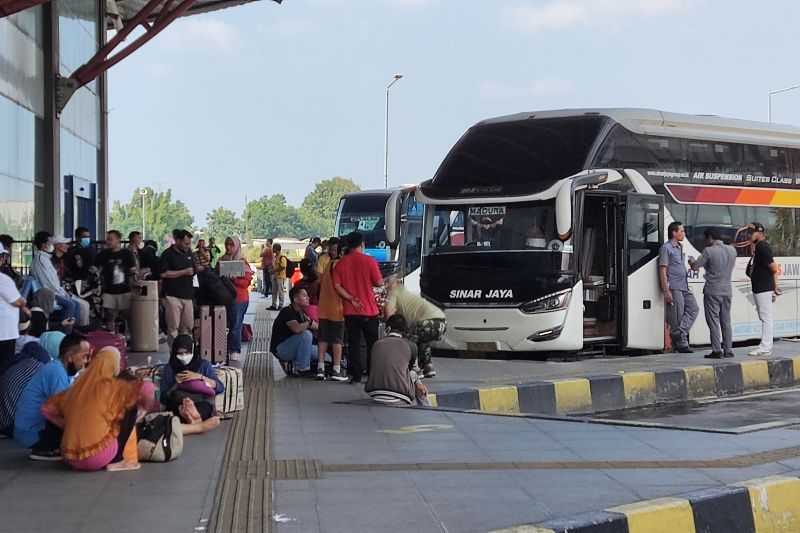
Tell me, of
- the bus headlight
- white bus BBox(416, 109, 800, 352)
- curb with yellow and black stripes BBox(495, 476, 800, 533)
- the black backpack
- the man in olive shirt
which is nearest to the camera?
curb with yellow and black stripes BBox(495, 476, 800, 533)

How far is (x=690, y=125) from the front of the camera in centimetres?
1908

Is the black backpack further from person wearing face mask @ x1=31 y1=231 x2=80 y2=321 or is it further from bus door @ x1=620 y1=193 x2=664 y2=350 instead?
bus door @ x1=620 y1=193 x2=664 y2=350

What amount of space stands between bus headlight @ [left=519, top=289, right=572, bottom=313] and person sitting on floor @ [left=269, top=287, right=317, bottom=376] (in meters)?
3.51

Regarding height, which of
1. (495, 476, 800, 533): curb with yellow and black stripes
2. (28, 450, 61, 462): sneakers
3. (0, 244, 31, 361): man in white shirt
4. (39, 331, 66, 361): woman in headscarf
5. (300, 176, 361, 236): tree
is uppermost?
(300, 176, 361, 236): tree

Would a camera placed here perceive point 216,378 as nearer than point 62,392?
No

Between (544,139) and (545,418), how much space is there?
23.7 feet

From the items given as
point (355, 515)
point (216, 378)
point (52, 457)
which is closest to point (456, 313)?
point (216, 378)

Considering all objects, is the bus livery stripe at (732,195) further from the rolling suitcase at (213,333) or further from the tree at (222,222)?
the tree at (222,222)

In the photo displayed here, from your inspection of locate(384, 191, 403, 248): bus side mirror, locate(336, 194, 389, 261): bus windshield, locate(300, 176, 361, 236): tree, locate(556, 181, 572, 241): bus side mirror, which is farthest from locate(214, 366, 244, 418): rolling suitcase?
locate(300, 176, 361, 236): tree

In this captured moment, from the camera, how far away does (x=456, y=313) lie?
17.7 m

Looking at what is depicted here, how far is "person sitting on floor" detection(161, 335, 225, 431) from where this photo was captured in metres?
10.4

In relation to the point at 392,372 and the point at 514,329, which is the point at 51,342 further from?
the point at 514,329

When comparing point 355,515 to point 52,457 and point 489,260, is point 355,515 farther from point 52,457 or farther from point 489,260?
point 489,260

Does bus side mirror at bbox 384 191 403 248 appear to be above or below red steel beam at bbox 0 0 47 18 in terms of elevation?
below
